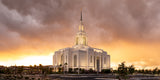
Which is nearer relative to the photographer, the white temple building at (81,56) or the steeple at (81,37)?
the white temple building at (81,56)

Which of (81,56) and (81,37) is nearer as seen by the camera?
(81,56)

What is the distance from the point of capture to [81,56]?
6272 cm

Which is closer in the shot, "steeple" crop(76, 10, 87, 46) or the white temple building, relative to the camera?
the white temple building

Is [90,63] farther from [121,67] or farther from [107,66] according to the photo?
[121,67]

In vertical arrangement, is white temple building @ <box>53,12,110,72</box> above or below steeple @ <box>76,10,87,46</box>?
below

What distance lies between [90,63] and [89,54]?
3288 millimetres

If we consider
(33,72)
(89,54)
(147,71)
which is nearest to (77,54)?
(89,54)

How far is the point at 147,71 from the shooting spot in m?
61.3

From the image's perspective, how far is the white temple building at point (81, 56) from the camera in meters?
62.6

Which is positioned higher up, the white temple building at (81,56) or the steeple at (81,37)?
the steeple at (81,37)

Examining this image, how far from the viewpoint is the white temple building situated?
205ft

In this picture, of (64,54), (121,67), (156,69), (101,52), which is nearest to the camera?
(121,67)

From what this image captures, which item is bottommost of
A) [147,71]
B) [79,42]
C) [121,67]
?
[147,71]

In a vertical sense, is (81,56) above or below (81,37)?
below
